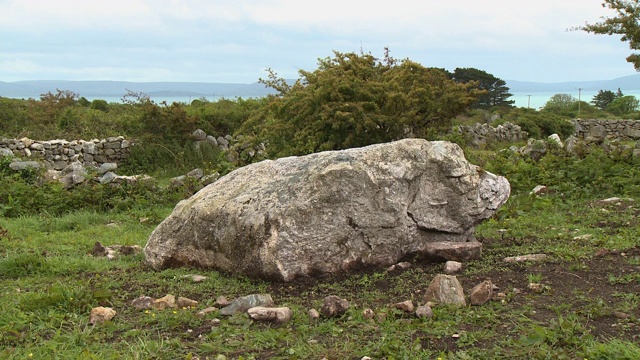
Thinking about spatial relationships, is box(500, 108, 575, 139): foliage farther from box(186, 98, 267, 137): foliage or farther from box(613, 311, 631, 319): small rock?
box(613, 311, 631, 319): small rock

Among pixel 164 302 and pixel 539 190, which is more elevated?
pixel 539 190

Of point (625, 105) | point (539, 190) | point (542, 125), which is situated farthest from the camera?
point (625, 105)

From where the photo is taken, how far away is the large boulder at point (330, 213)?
19.0 feet

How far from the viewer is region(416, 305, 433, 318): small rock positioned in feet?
15.1

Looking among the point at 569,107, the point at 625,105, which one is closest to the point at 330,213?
the point at 569,107

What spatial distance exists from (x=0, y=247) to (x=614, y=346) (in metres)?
6.35

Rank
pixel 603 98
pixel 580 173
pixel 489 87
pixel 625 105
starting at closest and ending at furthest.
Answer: pixel 580 173 → pixel 625 105 → pixel 489 87 → pixel 603 98

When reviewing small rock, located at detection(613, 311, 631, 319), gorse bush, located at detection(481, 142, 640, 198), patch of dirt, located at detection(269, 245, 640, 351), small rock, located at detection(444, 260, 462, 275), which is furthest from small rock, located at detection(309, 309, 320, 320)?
gorse bush, located at detection(481, 142, 640, 198)

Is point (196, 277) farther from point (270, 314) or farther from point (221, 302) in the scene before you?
point (270, 314)

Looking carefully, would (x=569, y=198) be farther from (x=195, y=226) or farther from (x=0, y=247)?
(x=0, y=247)

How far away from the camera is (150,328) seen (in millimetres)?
4641

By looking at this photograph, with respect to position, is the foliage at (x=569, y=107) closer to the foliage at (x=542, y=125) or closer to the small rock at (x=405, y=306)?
the foliage at (x=542, y=125)

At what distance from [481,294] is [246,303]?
1759 millimetres

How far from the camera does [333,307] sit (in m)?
4.75
